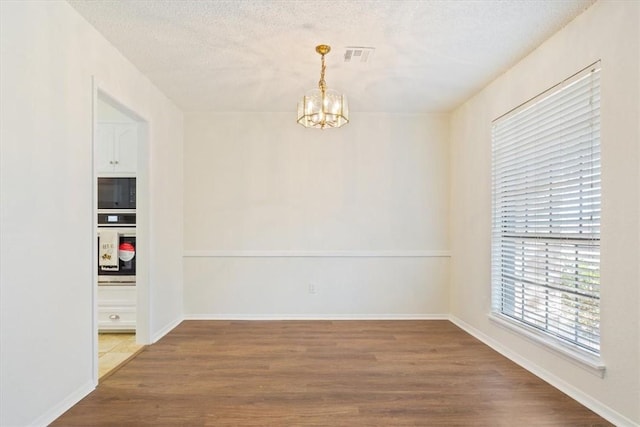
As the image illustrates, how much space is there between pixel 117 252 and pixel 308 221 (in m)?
2.17

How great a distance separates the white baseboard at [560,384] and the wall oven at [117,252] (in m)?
3.74

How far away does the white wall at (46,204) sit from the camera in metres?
1.95

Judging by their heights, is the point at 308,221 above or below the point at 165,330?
above

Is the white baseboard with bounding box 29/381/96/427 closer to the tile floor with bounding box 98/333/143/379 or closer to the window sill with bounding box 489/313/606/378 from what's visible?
the tile floor with bounding box 98/333/143/379

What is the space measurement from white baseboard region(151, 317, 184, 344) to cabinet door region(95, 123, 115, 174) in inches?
72.7

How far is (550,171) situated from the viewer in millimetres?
2889

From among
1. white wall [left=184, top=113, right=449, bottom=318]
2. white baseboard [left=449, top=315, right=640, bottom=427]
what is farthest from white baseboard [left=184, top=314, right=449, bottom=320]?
white baseboard [left=449, top=315, right=640, bottom=427]

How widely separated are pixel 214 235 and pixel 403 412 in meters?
3.14

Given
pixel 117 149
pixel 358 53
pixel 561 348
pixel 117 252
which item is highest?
pixel 358 53

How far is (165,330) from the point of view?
4117mm

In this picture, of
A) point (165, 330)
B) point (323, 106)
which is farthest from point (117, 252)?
point (323, 106)

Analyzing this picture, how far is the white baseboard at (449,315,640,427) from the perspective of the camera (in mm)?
2230

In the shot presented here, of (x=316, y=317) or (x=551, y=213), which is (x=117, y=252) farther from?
(x=551, y=213)

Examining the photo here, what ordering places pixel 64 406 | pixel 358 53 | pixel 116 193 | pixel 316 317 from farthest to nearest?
pixel 316 317 < pixel 116 193 < pixel 358 53 < pixel 64 406
